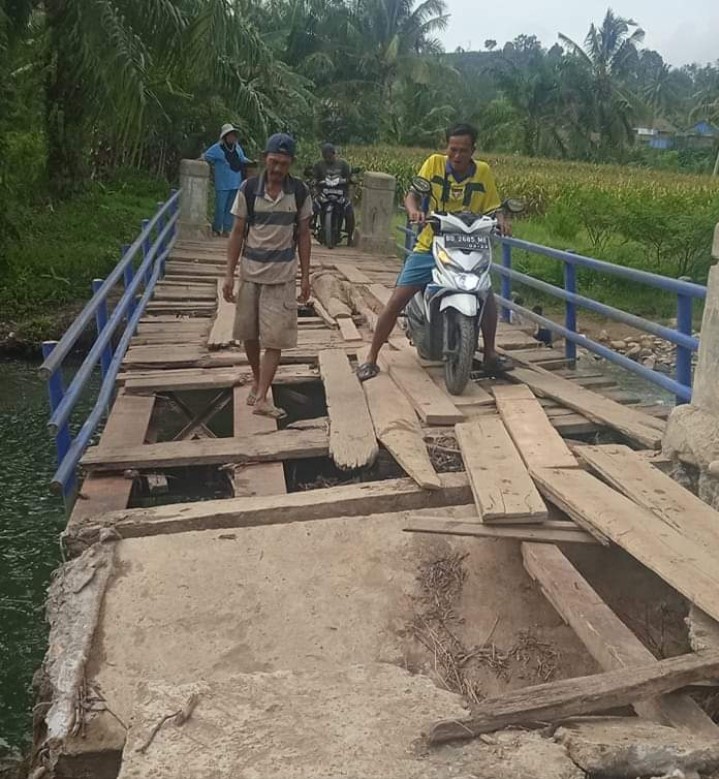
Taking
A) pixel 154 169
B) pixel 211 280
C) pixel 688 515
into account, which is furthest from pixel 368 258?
pixel 154 169

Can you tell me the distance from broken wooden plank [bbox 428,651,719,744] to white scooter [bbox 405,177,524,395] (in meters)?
2.93

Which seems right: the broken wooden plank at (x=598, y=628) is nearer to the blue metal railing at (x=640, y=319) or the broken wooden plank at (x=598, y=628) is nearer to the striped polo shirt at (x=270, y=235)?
the blue metal railing at (x=640, y=319)

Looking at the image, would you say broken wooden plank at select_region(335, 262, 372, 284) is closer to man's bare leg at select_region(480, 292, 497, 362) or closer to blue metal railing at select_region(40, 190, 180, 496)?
blue metal railing at select_region(40, 190, 180, 496)

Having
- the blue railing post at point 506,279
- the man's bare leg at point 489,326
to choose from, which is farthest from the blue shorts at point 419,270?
the blue railing post at point 506,279

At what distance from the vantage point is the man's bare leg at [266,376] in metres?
5.30

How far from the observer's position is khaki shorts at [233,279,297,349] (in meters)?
5.20

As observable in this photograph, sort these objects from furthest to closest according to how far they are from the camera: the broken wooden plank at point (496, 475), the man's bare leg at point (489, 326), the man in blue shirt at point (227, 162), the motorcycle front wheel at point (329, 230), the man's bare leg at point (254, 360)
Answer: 1. the motorcycle front wheel at point (329, 230)
2. the man in blue shirt at point (227, 162)
3. the man's bare leg at point (489, 326)
4. the man's bare leg at point (254, 360)
5. the broken wooden plank at point (496, 475)

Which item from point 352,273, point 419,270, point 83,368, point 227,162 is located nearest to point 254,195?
point 419,270

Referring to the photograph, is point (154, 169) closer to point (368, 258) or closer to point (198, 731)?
point (368, 258)

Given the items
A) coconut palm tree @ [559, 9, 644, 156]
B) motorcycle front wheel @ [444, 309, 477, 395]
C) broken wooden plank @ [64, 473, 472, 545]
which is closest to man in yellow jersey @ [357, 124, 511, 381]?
motorcycle front wheel @ [444, 309, 477, 395]

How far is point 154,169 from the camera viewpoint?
21297mm

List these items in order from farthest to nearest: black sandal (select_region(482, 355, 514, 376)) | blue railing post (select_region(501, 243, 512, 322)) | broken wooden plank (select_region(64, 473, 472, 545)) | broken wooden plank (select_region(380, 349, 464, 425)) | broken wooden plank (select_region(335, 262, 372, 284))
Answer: broken wooden plank (select_region(335, 262, 372, 284))
blue railing post (select_region(501, 243, 512, 322))
black sandal (select_region(482, 355, 514, 376))
broken wooden plank (select_region(380, 349, 464, 425))
broken wooden plank (select_region(64, 473, 472, 545))

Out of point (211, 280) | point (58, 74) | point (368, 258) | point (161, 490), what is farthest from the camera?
point (58, 74)

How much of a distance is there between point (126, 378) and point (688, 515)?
3839mm
